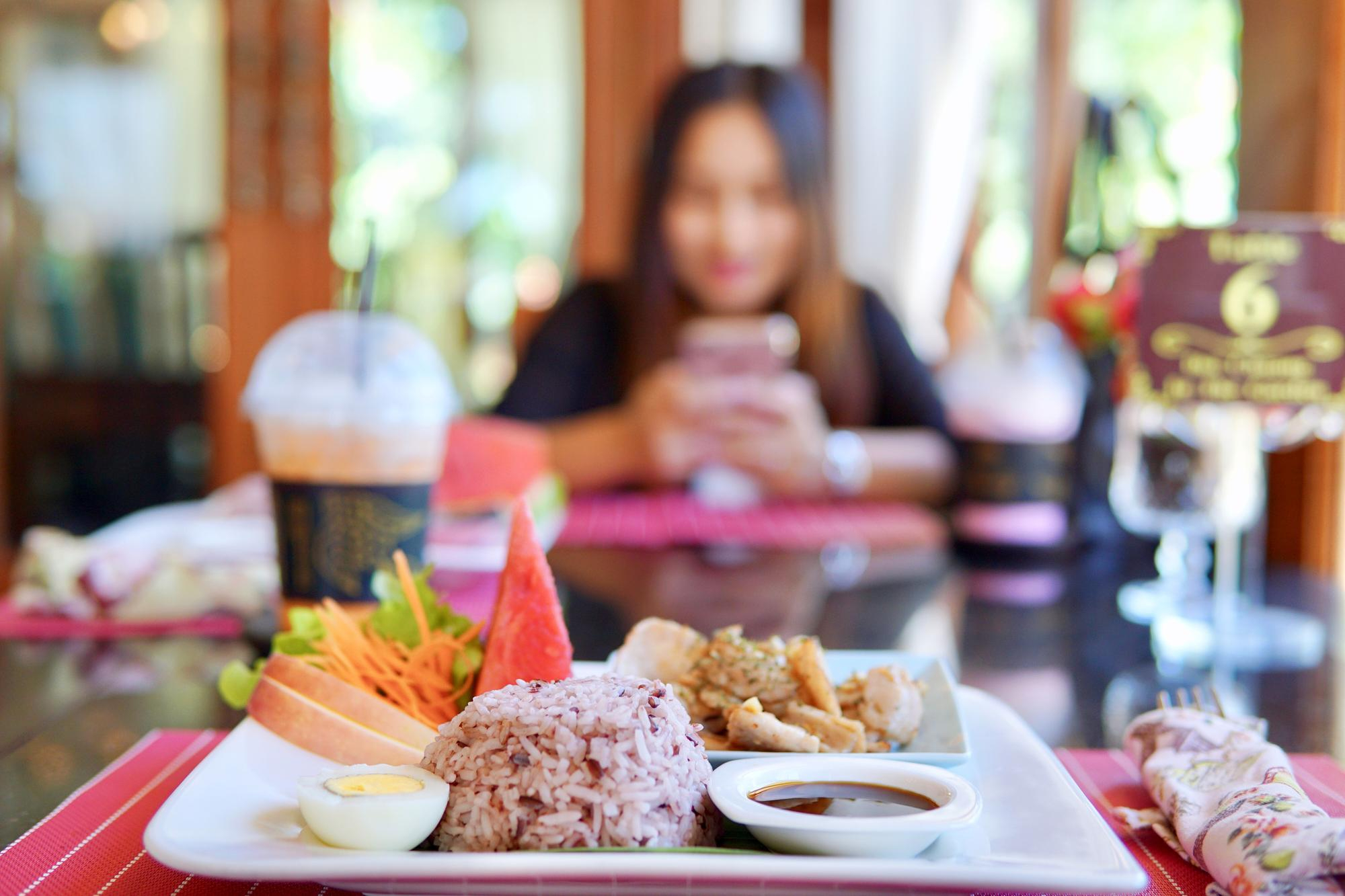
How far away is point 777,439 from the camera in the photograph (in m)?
2.21

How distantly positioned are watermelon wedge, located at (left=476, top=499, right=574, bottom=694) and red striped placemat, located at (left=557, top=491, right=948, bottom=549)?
89cm

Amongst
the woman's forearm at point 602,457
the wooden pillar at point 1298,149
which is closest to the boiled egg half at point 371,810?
the wooden pillar at point 1298,149

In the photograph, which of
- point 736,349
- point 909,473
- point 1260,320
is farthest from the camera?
point 909,473

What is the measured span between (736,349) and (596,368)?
3.78 ft

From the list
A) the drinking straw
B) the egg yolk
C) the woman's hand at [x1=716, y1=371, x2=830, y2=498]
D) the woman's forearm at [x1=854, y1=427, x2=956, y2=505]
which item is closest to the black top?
the woman's forearm at [x1=854, y1=427, x2=956, y2=505]

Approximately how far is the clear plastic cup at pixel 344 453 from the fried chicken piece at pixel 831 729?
45 cm

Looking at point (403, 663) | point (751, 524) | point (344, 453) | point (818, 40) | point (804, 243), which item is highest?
point (818, 40)

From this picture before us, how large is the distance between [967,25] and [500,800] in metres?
4.36

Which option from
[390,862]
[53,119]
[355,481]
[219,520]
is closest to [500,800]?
[390,862]

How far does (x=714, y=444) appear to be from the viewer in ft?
7.38

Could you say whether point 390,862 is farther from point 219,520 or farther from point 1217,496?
point 219,520

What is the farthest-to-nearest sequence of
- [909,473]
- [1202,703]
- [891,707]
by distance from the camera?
[909,473]
[1202,703]
[891,707]

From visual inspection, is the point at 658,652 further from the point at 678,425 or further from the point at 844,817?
the point at 678,425

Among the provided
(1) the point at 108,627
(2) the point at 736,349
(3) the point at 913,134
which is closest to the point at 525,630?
(1) the point at 108,627
